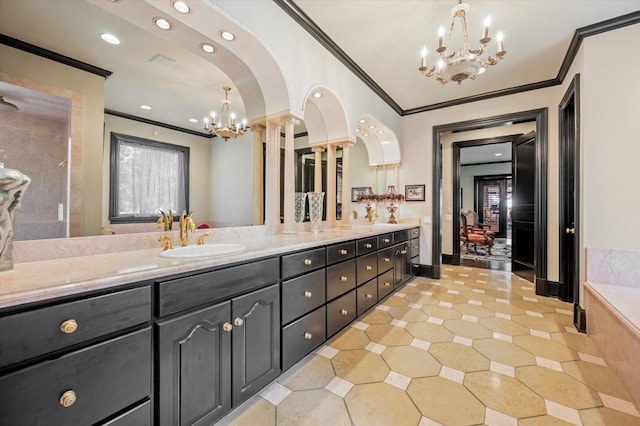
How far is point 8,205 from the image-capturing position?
104 cm

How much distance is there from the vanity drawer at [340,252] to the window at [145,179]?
1183 millimetres

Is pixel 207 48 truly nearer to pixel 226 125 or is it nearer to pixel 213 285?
pixel 226 125

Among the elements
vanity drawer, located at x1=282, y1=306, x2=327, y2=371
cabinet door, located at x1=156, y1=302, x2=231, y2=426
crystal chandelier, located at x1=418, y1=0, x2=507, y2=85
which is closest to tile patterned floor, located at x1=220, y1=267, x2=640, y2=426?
vanity drawer, located at x1=282, y1=306, x2=327, y2=371

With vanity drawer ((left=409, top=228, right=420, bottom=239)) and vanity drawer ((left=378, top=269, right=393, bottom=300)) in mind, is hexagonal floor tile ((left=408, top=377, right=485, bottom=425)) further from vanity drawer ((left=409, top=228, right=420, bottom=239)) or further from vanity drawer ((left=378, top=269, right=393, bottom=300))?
vanity drawer ((left=409, top=228, right=420, bottom=239))

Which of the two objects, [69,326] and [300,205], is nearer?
[69,326]

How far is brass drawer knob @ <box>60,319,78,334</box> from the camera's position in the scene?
89cm

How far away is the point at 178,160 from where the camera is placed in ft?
6.65

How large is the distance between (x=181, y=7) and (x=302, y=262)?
1.82 m

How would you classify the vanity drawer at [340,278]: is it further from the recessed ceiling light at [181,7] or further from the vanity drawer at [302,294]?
the recessed ceiling light at [181,7]

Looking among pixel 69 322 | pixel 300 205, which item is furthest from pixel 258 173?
pixel 69 322

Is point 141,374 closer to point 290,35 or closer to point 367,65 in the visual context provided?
point 290,35

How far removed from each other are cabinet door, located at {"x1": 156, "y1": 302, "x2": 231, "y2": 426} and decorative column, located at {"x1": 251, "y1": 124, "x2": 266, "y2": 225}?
1.17m

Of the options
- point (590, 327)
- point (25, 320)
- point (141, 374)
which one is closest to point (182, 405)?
point (141, 374)

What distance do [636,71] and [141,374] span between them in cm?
430
